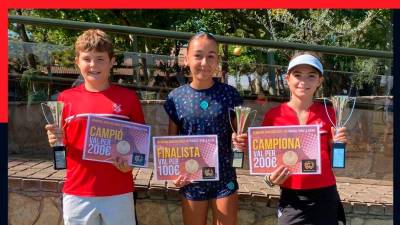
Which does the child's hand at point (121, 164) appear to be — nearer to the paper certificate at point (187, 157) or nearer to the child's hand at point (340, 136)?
the paper certificate at point (187, 157)

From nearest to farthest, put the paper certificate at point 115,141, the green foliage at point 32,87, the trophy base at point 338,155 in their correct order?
the trophy base at point 338,155 < the paper certificate at point 115,141 < the green foliage at point 32,87

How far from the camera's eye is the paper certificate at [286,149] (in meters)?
3.15

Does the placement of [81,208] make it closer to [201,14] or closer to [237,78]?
[237,78]

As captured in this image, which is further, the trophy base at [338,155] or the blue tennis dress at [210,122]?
the blue tennis dress at [210,122]

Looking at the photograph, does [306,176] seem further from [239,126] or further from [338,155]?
[239,126]

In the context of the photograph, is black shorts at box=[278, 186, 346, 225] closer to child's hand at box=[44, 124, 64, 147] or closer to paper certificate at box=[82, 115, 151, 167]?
paper certificate at box=[82, 115, 151, 167]

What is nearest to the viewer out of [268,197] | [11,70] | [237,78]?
[268,197]

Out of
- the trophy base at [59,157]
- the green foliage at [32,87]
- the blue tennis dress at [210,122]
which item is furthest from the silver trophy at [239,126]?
the green foliage at [32,87]

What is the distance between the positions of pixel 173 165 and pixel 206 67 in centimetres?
65

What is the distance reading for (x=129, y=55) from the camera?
5078 mm

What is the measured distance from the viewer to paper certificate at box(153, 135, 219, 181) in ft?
10.7

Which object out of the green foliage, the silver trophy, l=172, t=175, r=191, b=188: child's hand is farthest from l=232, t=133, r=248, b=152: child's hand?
the green foliage

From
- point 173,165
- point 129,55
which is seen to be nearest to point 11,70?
point 129,55

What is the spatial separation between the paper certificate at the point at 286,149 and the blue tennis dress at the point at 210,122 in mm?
189
